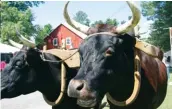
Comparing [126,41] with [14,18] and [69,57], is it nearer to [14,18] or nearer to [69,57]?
[69,57]

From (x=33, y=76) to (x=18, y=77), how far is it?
0.83 ft

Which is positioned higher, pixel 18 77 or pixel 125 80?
pixel 125 80

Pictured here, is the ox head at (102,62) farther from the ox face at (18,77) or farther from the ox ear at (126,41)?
the ox face at (18,77)

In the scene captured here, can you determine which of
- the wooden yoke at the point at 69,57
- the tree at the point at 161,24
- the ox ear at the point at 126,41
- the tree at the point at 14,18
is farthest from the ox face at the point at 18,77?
the tree at the point at 14,18

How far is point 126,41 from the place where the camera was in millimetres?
4242

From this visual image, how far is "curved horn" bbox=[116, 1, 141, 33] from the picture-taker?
3.83 metres

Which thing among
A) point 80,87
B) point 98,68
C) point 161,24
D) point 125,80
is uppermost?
point 98,68

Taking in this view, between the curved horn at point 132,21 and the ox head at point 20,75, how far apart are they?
85.4 inches

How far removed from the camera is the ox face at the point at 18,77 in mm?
5801

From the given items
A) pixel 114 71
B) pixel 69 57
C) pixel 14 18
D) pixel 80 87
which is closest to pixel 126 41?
pixel 114 71

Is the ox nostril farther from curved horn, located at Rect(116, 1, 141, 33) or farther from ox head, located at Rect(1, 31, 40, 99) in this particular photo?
ox head, located at Rect(1, 31, 40, 99)

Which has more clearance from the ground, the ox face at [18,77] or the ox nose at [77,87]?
the ox nose at [77,87]

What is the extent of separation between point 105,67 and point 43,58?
223cm

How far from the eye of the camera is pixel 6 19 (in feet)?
149
